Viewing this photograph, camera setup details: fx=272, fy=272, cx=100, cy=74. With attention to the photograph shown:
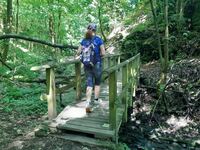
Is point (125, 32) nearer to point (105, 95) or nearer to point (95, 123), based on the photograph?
point (105, 95)

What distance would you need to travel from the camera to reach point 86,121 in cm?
615

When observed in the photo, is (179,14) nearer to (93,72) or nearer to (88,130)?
(93,72)

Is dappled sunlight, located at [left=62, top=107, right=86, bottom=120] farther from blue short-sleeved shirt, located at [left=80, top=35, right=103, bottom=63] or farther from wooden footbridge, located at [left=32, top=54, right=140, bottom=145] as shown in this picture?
blue short-sleeved shirt, located at [left=80, top=35, right=103, bottom=63]

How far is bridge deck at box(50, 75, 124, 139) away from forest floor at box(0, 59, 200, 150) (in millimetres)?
321

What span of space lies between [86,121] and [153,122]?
3.75 metres

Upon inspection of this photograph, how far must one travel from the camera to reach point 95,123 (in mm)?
6012

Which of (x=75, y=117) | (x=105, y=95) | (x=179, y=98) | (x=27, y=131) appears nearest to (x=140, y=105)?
(x=179, y=98)

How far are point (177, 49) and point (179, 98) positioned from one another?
4946 millimetres

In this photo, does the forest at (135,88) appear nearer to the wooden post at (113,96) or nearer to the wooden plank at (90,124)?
the wooden post at (113,96)

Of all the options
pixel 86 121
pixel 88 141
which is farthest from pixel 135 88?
pixel 88 141

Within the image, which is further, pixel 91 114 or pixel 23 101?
pixel 23 101

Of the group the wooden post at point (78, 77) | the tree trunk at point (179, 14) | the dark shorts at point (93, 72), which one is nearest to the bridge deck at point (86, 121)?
the wooden post at point (78, 77)

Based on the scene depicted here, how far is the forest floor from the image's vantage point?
18.7 feet

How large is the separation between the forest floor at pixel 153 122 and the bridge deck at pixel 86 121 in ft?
1.05
